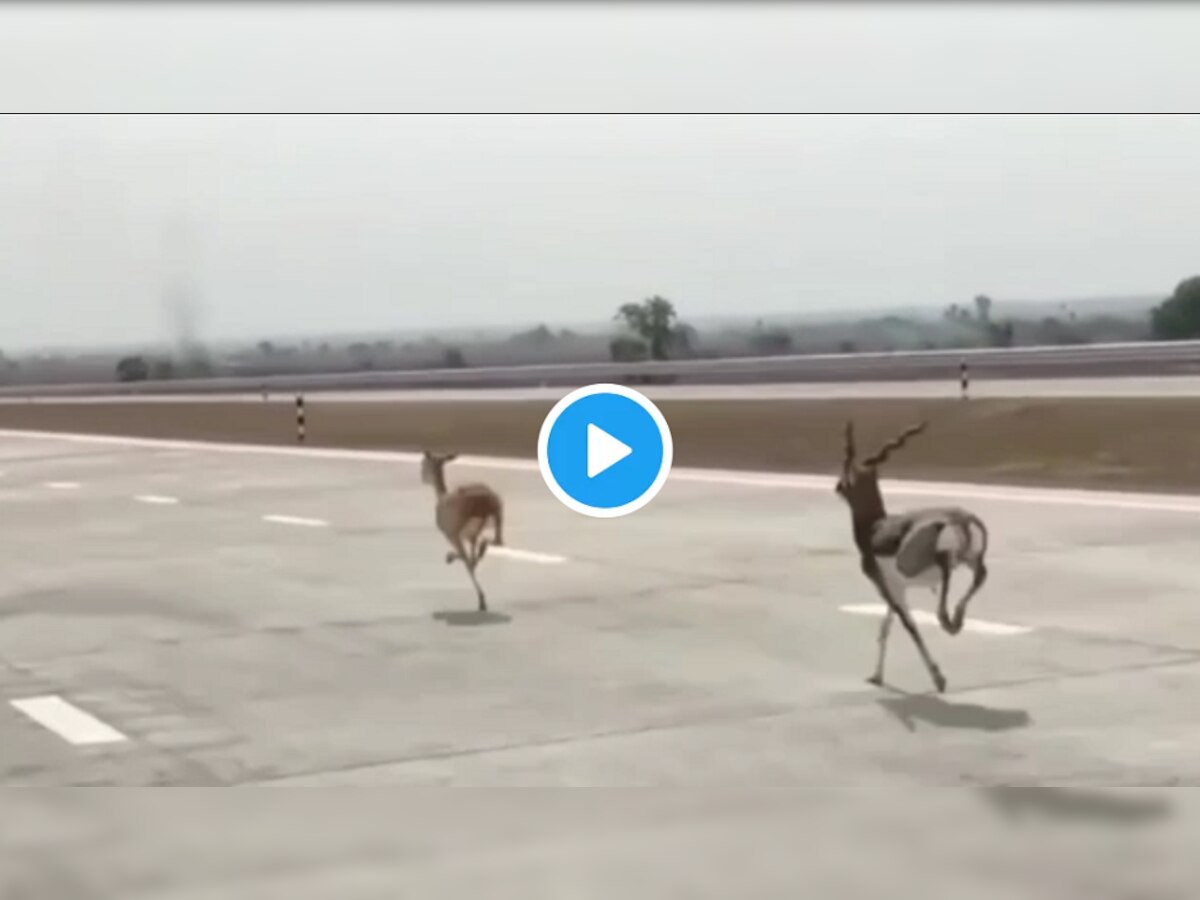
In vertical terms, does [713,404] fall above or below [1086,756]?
above

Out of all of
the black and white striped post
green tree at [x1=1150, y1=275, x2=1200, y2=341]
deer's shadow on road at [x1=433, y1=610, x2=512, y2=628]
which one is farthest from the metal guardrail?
deer's shadow on road at [x1=433, y1=610, x2=512, y2=628]

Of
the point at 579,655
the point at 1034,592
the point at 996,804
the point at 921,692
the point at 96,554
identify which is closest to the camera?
the point at 996,804

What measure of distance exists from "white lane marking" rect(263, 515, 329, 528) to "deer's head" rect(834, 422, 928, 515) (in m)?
4.99

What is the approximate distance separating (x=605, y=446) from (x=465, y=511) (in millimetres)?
1556

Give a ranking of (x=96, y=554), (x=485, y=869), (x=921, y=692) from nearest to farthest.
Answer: (x=485, y=869)
(x=921, y=692)
(x=96, y=554)

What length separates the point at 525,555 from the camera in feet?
23.2

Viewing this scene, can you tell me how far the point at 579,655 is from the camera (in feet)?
20.9

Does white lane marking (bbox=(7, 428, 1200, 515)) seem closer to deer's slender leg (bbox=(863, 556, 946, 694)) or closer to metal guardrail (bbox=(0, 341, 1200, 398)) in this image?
deer's slender leg (bbox=(863, 556, 946, 694))

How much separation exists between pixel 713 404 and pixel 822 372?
0.42 m

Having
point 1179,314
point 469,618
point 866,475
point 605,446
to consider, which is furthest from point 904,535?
point 469,618

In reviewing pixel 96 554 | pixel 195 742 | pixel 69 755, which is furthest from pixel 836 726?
pixel 96 554

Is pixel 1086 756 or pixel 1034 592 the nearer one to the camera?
pixel 1086 756

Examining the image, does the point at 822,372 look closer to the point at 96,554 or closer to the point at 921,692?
the point at 921,692

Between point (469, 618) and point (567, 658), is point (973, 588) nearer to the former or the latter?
point (567, 658)
